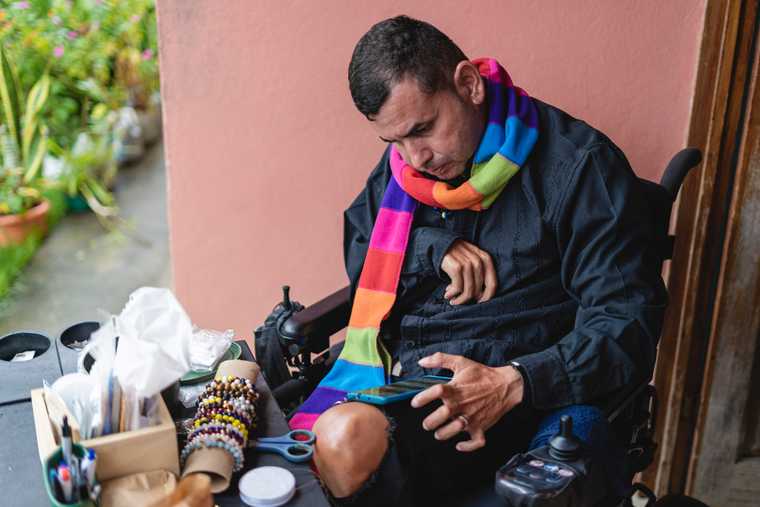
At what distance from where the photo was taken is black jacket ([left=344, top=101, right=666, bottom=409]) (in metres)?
1.49

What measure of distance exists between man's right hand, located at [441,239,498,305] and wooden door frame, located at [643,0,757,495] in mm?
729

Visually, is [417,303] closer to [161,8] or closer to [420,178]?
[420,178]

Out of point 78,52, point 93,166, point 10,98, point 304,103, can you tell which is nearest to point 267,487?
point 304,103

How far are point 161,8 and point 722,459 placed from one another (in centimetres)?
212

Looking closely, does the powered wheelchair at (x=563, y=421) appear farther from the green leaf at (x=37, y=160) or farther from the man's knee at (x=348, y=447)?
the green leaf at (x=37, y=160)

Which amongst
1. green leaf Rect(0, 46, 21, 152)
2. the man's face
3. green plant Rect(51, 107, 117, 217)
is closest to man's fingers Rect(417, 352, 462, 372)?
the man's face

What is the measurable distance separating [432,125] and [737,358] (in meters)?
1.21

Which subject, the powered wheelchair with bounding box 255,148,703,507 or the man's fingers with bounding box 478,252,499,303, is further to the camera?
the man's fingers with bounding box 478,252,499,303

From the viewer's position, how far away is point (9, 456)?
1262 millimetres

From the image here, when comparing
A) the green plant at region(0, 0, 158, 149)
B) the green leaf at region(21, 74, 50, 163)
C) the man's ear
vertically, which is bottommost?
the man's ear

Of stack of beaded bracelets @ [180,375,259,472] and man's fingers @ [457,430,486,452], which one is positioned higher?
stack of beaded bracelets @ [180,375,259,472]

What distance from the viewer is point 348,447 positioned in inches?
51.7

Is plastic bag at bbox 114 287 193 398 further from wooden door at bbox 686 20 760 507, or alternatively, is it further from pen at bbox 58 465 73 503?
wooden door at bbox 686 20 760 507

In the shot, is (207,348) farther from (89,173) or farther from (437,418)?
(89,173)
